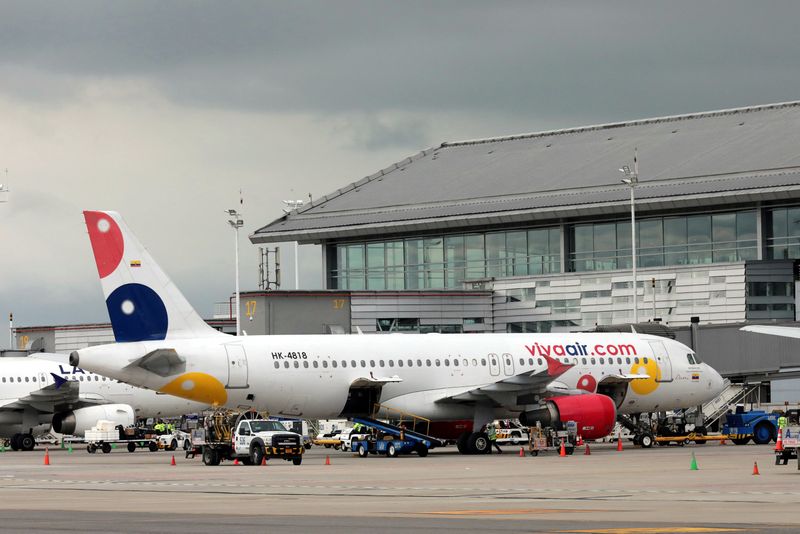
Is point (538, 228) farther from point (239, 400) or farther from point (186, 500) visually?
point (186, 500)

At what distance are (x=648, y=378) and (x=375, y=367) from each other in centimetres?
1261

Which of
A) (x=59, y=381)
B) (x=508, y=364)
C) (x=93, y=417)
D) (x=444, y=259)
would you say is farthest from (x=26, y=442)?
(x=444, y=259)

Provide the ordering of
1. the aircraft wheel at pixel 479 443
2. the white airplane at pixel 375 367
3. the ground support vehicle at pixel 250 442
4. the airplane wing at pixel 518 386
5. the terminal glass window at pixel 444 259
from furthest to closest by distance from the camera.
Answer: the terminal glass window at pixel 444 259
the aircraft wheel at pixel 479 443
the airplane wing at pixel 518 386
the white airplane at pixel 375 367
the ground support vehicle at pixel 250 442

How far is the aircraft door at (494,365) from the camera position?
199 ft

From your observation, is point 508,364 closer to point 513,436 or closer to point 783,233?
point 513,436

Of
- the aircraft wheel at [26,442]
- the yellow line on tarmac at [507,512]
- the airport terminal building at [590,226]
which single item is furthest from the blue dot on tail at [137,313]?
the airport terminal building at [590,226]

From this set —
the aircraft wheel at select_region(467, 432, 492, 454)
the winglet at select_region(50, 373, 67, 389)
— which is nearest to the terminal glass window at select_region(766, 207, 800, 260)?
the aircraft wheel at select_region(467, 432, 492, 454)

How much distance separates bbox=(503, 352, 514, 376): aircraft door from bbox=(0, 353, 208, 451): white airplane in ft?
Result: 54.2

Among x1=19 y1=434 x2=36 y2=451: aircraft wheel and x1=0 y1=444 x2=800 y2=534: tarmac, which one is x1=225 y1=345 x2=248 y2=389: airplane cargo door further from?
x1=19 y1=434 x2=36 y2=451: aircraft wheel

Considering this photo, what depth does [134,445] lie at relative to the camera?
70.2 m

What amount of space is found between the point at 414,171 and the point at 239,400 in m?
61.0

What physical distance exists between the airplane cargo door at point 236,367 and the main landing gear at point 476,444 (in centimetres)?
907

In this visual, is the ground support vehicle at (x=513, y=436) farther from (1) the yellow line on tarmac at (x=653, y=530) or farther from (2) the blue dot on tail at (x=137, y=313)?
(1) the yellow line on tarmac at (x=653, y=530)

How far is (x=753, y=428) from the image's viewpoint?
209 ft
